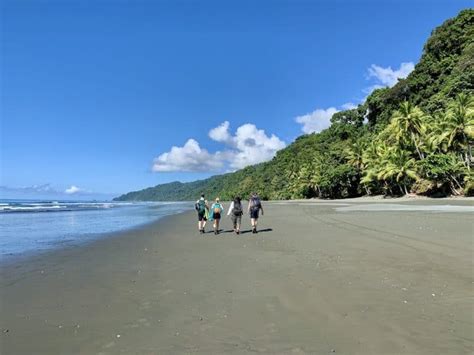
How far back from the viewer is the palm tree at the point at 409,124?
1829 inches

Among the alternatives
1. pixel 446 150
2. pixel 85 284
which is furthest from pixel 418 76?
pixel 85 284

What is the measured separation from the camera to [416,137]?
158ft

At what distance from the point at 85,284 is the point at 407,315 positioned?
5.97 meters

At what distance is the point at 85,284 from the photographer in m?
7.43

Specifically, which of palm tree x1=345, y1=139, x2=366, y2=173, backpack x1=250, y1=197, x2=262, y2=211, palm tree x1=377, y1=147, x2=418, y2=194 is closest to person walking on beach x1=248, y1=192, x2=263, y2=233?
backpack x1=250, y1=197, x2=262, y2=211

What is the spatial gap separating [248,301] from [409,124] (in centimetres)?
4734

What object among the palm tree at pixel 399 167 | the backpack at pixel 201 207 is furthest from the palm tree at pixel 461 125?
the backpack at pixel 201 207

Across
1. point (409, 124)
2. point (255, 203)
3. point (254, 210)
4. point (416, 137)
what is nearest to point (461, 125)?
point (409, 124)

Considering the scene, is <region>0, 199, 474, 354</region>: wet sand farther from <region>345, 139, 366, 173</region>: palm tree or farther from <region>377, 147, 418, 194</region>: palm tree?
<region>345, 139, 366, 173</region>: palm tree

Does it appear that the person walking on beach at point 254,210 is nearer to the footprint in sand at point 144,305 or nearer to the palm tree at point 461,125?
the footprint in sand at point 144,305

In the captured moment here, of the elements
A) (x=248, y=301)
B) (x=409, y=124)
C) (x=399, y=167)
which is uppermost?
(x=409, y=124)

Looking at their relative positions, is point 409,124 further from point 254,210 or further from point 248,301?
point 248,301

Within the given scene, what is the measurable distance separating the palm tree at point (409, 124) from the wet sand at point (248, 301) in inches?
1576

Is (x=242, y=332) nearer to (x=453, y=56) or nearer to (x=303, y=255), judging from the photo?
(x=303, y=255)
